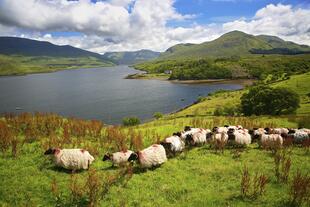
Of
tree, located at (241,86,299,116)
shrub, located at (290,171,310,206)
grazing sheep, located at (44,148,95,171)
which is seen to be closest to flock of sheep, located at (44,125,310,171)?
grazing sheep, located at (44,148,95,171)

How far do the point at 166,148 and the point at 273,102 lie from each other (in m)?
44.7

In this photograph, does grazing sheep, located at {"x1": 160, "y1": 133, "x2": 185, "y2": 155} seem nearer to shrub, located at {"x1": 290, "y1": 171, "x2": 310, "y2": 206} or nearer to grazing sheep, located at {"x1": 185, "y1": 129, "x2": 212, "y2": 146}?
grazing sheep, located at {"x1": 185, "y1": 129, "x2": 212, "y2": 146}

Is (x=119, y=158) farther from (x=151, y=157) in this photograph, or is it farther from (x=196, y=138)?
(x=196, y=138)

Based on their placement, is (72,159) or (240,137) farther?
(240,137)

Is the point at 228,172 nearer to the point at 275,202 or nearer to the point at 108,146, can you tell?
the point at 275,202

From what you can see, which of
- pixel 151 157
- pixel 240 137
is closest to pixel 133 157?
pixel 151 157

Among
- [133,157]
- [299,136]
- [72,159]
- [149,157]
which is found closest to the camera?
[72,159]

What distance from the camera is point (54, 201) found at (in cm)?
1133

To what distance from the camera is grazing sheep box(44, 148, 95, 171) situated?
1437cm

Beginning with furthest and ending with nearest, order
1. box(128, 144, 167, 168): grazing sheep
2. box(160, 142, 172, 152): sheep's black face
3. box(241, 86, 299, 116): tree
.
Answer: box(241, 86, 299, 116): tree, box(160, 142, 172, 152): sheep's black face, box(128, 144, 167, 168): grazing sheep

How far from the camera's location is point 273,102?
55125 mm

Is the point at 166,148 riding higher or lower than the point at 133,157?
lower

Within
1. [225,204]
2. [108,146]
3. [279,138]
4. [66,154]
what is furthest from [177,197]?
[279,138]

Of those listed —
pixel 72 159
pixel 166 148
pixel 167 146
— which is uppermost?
A: pixel 72 159
